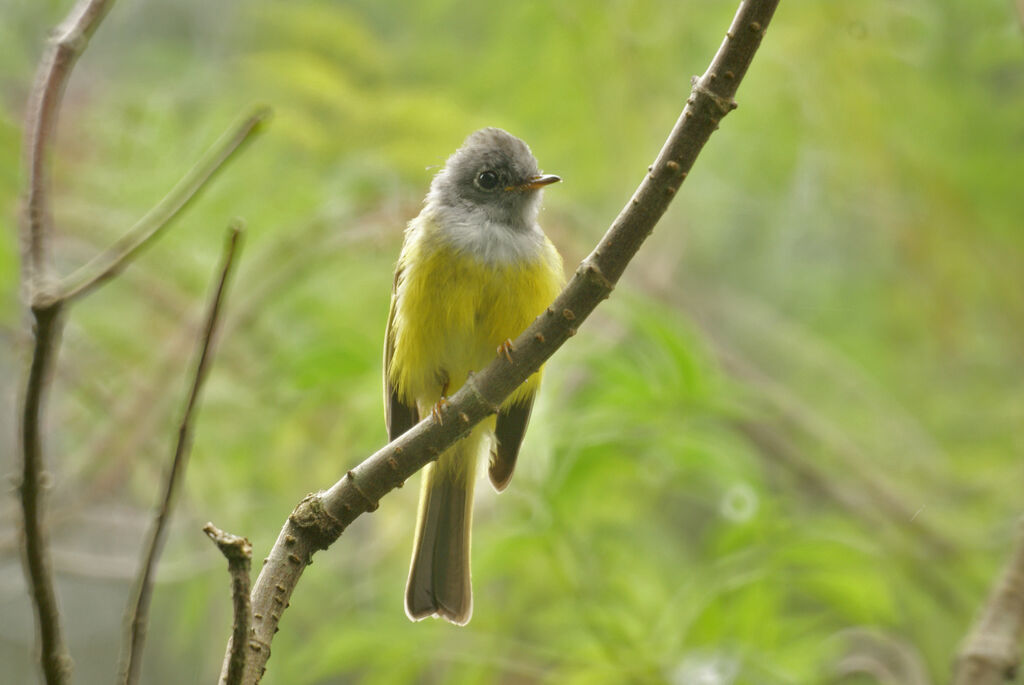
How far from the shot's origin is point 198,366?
145 centimetres

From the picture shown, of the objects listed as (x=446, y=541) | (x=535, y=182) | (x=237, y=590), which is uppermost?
(x=535, y=182)

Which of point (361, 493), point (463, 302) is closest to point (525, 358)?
point (361, 493)

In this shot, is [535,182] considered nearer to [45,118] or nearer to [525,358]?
[525,358]

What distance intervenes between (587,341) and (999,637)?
2.05 m

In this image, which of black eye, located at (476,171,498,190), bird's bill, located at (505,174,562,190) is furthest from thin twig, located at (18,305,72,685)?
black eye, located at (476,171,498,190)

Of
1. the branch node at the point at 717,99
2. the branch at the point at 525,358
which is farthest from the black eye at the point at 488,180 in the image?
the branch node at the point at 717,99

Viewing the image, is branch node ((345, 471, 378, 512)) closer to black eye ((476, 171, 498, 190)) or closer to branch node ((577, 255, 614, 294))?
branch node ((577, 255, 614, 294))

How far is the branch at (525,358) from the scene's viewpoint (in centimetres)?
165

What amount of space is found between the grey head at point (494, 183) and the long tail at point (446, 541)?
2.31ft

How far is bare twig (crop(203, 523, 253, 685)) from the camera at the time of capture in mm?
1309

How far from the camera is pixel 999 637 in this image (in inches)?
107

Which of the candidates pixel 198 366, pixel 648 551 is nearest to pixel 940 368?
pixel 648 551

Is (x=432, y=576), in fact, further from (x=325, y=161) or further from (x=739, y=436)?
(x=739, y=436)

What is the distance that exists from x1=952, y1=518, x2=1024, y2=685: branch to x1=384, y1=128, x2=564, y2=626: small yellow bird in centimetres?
129
